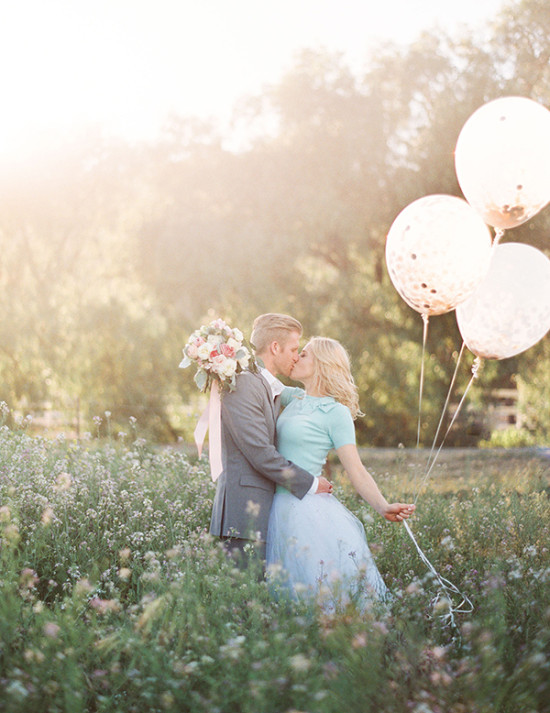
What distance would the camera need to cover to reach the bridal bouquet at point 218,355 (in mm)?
4062

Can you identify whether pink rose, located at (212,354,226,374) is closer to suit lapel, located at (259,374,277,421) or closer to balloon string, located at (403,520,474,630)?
suit lapel, located at (259,374,277,421)

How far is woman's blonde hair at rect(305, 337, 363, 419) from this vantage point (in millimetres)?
4254

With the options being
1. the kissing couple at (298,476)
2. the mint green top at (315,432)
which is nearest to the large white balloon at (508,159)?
the kissing couple at (298,476)

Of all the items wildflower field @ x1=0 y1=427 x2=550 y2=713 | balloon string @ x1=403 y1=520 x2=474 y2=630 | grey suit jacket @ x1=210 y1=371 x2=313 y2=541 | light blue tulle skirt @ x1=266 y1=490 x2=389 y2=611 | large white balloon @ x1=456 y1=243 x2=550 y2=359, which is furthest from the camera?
large white balloon @ x1=456 y1=243 x2=550 y2=359

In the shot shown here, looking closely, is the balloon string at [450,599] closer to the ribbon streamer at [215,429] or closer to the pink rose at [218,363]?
the ribbon streamer at [215,429]

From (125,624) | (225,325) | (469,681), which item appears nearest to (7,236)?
(225,325)

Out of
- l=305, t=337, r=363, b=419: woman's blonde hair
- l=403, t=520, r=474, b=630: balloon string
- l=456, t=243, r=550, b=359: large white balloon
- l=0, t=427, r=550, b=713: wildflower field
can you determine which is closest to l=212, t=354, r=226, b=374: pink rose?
l=305, t=337, r=363, b=419: woman's blonde hair

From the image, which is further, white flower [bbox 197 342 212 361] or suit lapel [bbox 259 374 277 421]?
suit lapel [bbox 259 374 277 421]

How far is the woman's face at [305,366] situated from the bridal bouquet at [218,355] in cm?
30

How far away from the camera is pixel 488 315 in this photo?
5.09 m

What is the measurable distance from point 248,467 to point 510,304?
2181 millimetres

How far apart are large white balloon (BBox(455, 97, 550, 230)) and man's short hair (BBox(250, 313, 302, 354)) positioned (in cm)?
159

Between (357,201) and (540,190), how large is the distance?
930cm

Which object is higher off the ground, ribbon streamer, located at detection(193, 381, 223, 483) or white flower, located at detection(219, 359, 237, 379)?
A: white flower, located at detection(219, 359, 237, 379)
